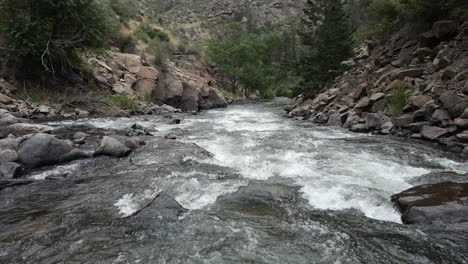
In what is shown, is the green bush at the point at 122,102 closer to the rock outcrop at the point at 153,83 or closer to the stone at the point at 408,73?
the rock outcrop at the point at 153,83

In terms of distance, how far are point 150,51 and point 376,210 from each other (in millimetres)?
26340

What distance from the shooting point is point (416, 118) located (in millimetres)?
11945

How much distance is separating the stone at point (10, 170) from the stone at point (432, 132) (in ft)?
36.8

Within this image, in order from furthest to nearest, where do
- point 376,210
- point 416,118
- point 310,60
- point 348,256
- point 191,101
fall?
point 191,101 → point 310,60 → point 416,118 → point 376,210 → point 348,256

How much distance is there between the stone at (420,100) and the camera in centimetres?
1191

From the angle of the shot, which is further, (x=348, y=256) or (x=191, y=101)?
(x=191, y=101)

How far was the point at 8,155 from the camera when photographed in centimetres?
762

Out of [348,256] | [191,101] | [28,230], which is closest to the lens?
[348,256]

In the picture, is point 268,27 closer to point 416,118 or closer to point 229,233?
point 416,118

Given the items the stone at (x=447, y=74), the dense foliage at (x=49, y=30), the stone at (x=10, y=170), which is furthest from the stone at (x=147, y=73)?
the stone at (x=447, y=74)

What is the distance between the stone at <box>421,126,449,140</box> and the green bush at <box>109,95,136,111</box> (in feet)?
50.3

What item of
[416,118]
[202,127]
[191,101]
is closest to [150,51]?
[191,101]

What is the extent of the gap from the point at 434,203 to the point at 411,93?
9112mm

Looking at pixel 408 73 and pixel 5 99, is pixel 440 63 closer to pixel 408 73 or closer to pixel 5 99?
pixel 408 73
